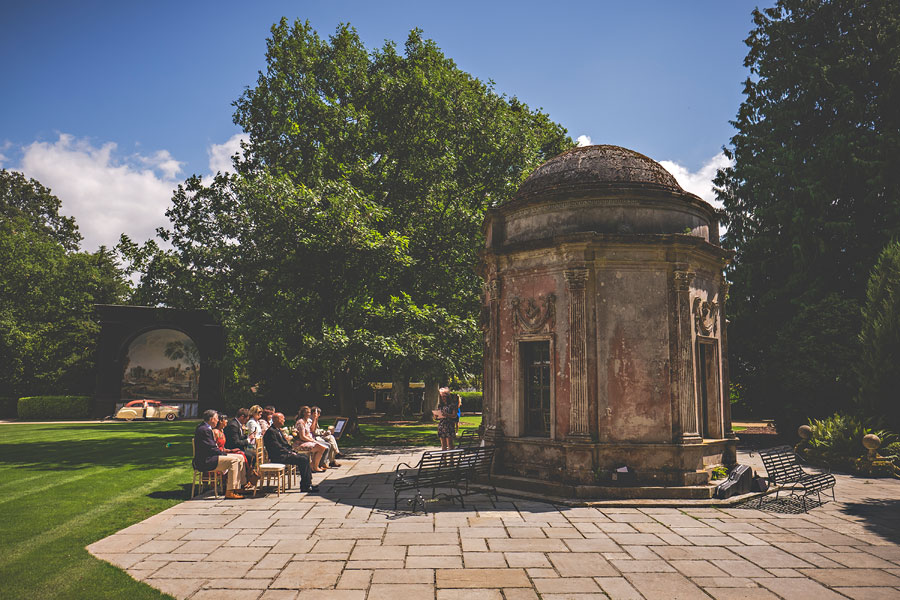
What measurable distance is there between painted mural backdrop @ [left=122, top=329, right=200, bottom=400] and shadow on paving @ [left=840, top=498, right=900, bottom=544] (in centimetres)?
3670

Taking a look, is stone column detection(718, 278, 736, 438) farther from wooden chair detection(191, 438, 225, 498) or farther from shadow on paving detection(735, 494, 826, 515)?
wooden chair detection(191, 438, 225, 498)

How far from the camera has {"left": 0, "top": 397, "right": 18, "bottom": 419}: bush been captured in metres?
33.9

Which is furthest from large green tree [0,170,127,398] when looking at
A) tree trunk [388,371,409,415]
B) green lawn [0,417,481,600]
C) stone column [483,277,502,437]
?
stone column [483,277,502,437]

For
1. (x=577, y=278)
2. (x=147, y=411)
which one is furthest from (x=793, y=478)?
(x=147, y=411)

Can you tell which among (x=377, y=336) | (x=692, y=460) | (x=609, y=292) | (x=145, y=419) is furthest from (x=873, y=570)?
(x=145, y=419)

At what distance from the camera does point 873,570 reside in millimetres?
6520

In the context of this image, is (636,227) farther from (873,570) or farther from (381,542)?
(381,542)

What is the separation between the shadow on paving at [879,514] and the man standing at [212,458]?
10.7 metres

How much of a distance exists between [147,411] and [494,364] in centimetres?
3063

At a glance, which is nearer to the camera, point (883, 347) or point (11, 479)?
point (11, 479)

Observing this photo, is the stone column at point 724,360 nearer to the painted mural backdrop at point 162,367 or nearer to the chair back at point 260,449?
the chair back at point 260,449

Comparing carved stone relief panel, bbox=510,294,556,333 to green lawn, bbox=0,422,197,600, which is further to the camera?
carved stone relief panel, bbox=510,294,556,333

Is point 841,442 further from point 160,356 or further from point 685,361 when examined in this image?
point 160,356

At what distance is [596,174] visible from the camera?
1191cm
